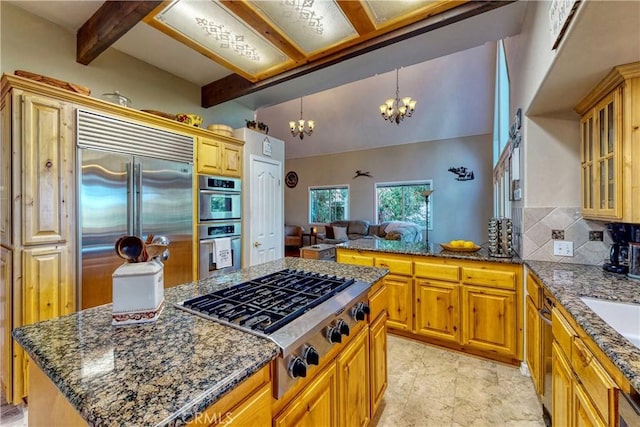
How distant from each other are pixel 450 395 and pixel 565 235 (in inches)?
58.5

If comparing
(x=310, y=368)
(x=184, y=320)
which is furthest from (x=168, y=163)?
(x=310, y=368)

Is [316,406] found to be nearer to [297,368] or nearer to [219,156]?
[297,368]

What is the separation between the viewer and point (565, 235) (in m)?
2.08

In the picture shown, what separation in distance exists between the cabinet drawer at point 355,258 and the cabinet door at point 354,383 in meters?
1.47

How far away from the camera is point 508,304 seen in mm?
2291

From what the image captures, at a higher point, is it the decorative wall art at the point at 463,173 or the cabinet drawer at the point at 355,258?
the decorative wall art at the point at 463,173

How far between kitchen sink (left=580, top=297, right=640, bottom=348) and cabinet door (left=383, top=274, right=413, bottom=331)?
1.47 meters

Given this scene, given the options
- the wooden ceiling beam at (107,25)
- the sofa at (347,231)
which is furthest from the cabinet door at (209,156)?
the sofa at (347,231)

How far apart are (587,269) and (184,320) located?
98.3 inches

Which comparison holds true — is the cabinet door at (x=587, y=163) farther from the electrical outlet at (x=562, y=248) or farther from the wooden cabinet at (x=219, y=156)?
the wooden cabinet at (x=219, y=156)

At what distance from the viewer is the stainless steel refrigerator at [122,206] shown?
2.14m

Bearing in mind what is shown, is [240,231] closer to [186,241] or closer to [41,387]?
[186,241]

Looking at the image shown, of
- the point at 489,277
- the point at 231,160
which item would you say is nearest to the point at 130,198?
the point at 231,160

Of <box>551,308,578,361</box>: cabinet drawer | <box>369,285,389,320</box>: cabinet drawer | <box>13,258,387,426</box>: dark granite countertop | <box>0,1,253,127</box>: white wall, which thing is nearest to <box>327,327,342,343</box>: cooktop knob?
<box>13,258,387,426</box>: dark granite countertop
